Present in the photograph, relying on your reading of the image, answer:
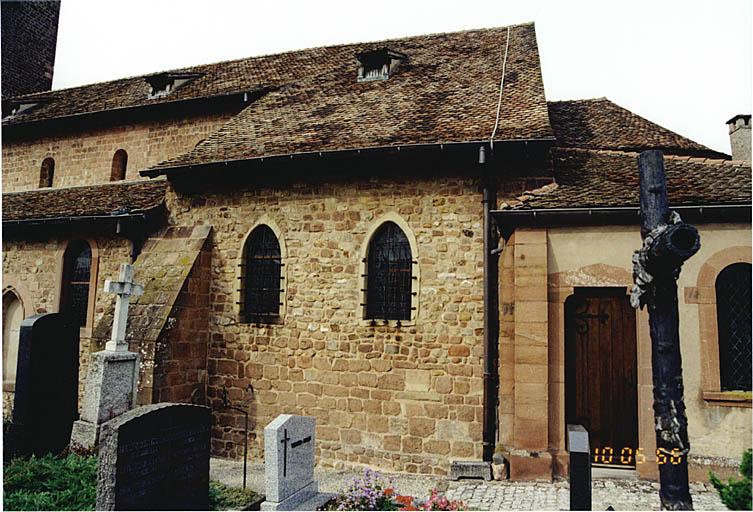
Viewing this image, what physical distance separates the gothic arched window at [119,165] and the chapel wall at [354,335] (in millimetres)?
5247

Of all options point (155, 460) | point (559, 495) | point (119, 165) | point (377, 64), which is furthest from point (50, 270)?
point (559, 495)

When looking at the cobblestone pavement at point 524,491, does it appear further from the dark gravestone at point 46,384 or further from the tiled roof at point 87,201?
the tiled roof at point 87,201

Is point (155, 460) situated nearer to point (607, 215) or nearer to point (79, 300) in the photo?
point (607, 215)

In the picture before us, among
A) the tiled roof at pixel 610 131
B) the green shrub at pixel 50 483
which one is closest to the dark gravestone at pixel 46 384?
the green shrub at pixel 50 483

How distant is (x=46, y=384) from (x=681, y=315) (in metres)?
9.05

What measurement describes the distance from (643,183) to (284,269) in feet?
22.6

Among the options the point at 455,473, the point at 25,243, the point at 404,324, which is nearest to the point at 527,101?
the point at 404,324

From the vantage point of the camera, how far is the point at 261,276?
10930 millimetres

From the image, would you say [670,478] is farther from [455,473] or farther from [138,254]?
[138,254]

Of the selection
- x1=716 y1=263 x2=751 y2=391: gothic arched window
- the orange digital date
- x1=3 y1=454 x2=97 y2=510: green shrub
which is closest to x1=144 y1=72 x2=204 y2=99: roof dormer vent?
x1=3 y1=454 x2=97 y2=510: green shrub

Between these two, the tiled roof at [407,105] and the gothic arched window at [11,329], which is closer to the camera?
the tiled roof at [407,105]

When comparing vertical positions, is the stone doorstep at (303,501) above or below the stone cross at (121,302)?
below

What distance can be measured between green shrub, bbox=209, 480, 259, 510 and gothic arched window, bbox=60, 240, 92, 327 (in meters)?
6.73

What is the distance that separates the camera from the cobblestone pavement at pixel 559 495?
273 inches
